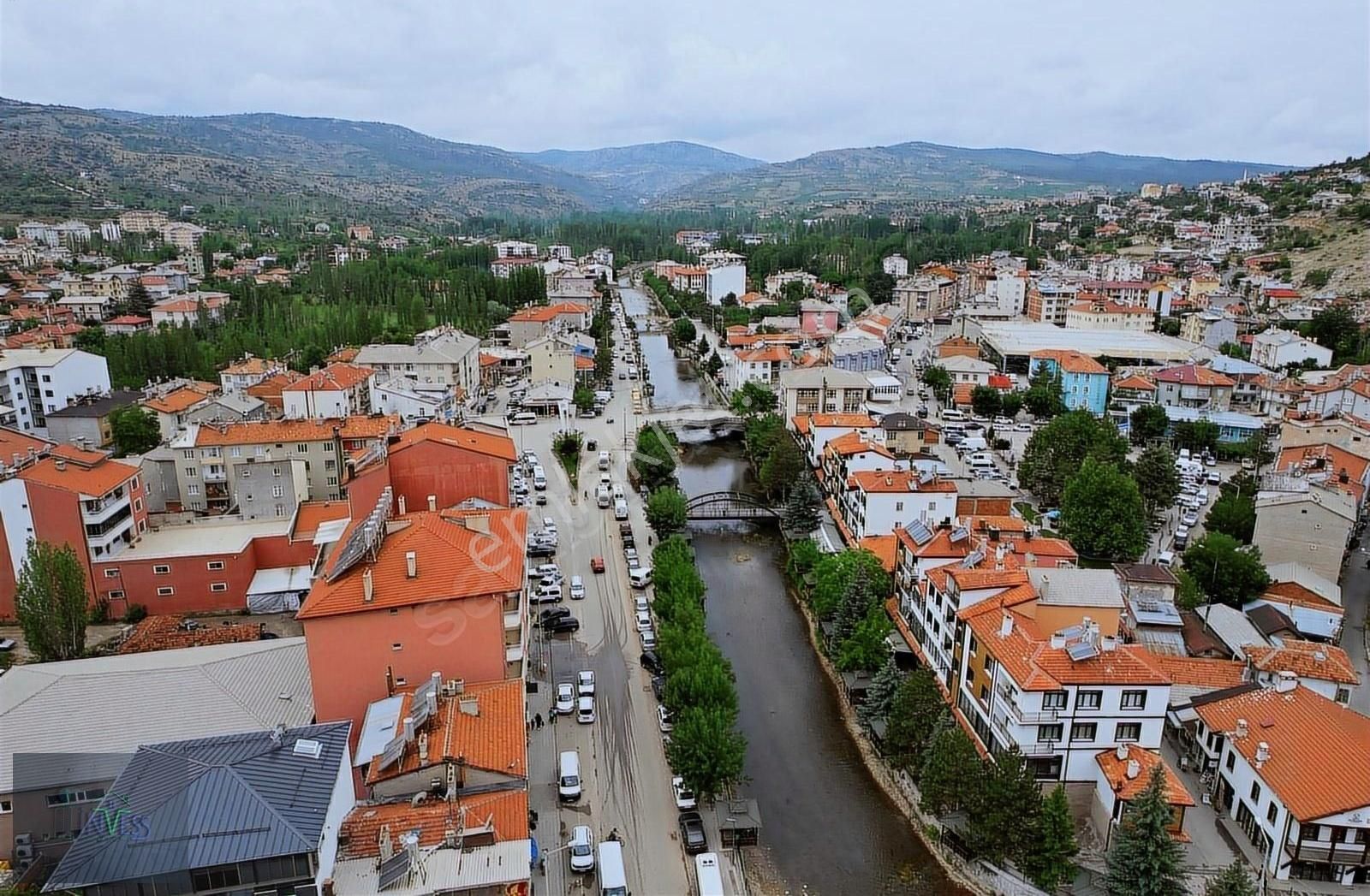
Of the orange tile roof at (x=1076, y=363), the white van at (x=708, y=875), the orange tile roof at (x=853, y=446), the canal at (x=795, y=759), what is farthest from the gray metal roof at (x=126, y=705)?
the orange tile roof at (x=1076, y=363)

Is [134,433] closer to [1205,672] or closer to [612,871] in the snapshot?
[612,871]

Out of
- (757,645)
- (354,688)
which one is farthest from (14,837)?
(757,645)

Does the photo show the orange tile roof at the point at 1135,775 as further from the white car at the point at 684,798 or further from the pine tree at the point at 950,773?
the white car at the point at 684,798

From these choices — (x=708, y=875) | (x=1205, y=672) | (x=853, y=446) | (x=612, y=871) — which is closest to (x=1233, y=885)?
(x=708, y=875)

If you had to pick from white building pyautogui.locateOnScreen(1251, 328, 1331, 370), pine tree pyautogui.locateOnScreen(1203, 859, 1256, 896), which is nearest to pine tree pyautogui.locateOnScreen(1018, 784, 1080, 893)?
pine tree pyautogui.locateOnScreen(1203, 859, 1256, 896)

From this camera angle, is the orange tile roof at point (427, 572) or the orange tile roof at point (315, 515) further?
the orange tile roof at point (315, 515)

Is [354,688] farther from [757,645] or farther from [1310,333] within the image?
[1310,333]
